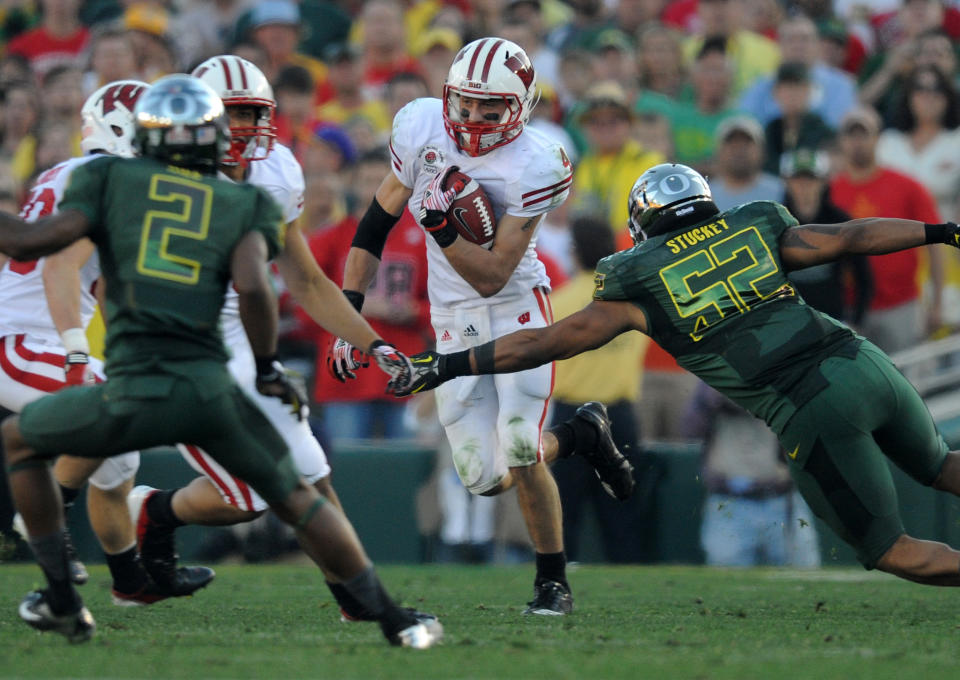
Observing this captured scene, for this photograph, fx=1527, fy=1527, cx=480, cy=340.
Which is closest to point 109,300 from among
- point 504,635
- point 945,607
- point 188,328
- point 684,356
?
point 188,328

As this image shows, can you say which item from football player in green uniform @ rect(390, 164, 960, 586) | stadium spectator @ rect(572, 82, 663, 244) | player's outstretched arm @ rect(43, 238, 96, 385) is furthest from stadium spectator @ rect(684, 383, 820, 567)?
player's outstretched arm @ rect(43, 238, 96, 385)

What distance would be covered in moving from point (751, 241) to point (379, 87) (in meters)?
7.23

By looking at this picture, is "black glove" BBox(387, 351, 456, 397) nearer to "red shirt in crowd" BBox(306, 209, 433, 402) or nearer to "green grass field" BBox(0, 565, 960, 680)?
"green grass field" BBox(0, 565, 960, 680)

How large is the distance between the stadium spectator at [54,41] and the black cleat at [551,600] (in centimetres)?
835

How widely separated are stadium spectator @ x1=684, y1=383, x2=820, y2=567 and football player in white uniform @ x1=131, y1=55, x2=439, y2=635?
4151 millimetres

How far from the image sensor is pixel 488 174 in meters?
6.54

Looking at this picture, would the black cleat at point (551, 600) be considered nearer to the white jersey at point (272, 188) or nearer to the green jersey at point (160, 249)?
the white jersey at point (272, 188)

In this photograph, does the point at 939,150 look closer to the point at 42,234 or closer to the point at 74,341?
the point at 74,341

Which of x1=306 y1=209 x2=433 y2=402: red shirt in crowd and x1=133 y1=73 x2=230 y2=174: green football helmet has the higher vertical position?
x1=133 y1=73 x2=230 y2=174: green football helmet

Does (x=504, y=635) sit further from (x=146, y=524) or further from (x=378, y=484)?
(x=378, y=484)

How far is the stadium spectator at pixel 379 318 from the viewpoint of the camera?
9.84 metres

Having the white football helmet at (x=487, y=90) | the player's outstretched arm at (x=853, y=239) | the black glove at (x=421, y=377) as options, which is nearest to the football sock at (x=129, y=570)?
the black glove at (x=421, y=377)

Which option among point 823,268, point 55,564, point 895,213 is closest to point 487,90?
point 55,564

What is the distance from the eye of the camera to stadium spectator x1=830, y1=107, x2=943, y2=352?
1017 centimetres
